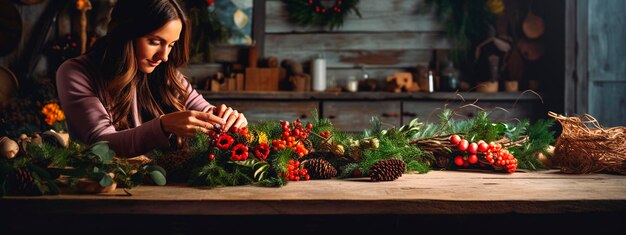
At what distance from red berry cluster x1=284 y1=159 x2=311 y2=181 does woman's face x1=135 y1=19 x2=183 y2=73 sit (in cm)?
75

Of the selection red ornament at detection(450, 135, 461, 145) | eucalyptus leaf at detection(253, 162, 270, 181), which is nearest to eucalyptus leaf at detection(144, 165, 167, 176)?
eucalyptus leaf at detection(253, 162, 270, 181)

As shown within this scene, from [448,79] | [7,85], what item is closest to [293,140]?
[448,79]

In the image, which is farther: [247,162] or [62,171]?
[247,162]

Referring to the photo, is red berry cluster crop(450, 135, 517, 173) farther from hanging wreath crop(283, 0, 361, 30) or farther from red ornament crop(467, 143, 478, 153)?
hanging wreath crop(283, 0, 361, 30)

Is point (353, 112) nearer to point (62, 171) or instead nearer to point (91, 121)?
point (91, 121)

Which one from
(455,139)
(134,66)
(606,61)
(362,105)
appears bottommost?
(455,139)

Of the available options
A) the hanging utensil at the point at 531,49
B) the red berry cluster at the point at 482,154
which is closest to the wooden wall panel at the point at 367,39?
the hanging utensil at the point at 531,49

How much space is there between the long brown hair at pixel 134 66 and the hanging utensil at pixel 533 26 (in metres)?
3.17

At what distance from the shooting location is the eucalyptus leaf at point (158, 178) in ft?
→ 4.85

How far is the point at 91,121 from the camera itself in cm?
211

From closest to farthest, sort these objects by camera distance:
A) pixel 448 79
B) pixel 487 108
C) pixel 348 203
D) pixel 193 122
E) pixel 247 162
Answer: pixel 348 203
pixel 247 162
pixel 193 122
pixel 487 108
pixel 448 79

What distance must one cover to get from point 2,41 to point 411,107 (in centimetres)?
337

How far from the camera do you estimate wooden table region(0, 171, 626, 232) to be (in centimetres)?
132

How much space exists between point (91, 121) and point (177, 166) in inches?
25.6
